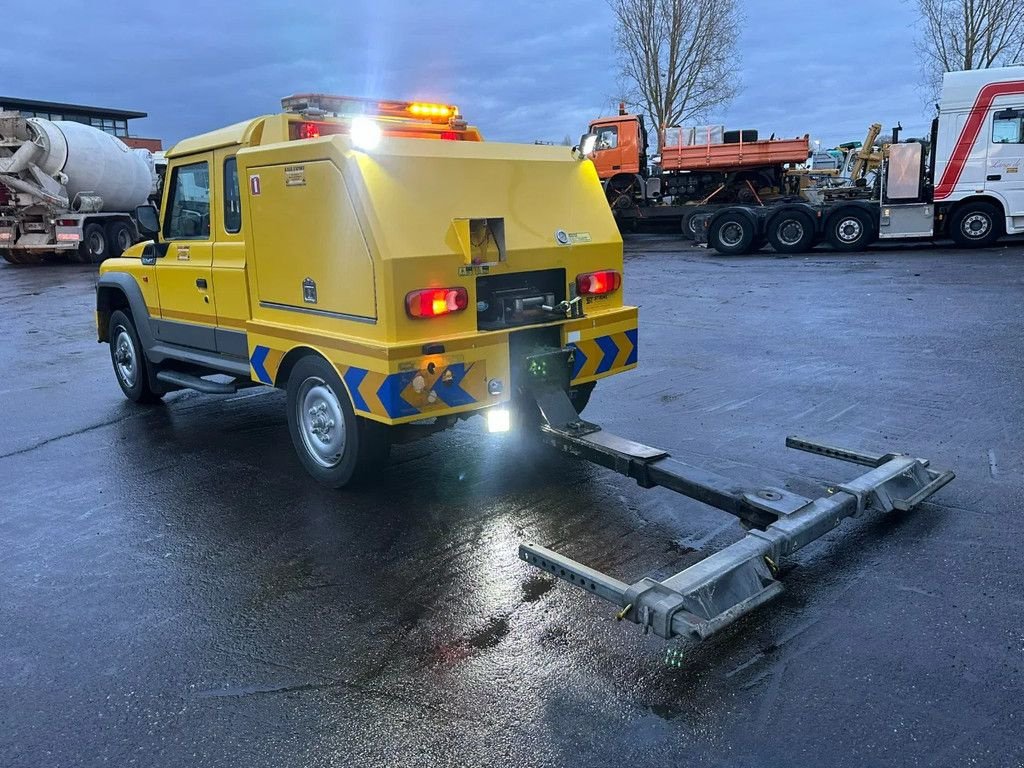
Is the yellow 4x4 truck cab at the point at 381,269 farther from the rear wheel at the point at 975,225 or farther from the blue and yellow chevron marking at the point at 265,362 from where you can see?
the rear wheel at the point at 975,225

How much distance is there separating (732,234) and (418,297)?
55.7 feet

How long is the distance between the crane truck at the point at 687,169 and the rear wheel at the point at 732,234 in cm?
424

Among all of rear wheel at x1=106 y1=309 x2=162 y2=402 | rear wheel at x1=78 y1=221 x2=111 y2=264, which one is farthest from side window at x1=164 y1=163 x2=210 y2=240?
rear wheel at x1=78 y1=221 x2=111 y2=264

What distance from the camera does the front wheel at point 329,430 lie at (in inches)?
191

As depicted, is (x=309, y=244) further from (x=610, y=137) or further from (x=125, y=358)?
(x=610, y=137)

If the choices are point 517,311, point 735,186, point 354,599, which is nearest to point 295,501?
point 354,599

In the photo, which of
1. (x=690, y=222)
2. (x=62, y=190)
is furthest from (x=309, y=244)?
(x=690, y=222)

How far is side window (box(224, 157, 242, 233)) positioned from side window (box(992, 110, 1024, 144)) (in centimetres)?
1692

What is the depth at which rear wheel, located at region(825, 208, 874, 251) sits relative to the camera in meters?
18.9

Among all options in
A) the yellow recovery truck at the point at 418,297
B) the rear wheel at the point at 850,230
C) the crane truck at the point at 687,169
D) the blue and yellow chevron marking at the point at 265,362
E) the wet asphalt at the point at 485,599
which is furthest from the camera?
the crane truck at the point at 687,169

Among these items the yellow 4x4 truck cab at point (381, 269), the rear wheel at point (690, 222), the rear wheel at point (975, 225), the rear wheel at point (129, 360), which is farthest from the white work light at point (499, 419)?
the rear wheel at point (690, 222)

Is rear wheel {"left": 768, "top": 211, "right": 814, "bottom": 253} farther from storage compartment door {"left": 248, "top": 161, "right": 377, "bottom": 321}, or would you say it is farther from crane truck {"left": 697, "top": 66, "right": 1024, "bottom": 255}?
storage compartment door {"left": 248, "top": 161, "right": 377, "bottom": 321}

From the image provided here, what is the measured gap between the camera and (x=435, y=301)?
14.8 feet

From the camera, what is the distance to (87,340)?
11.0 m
